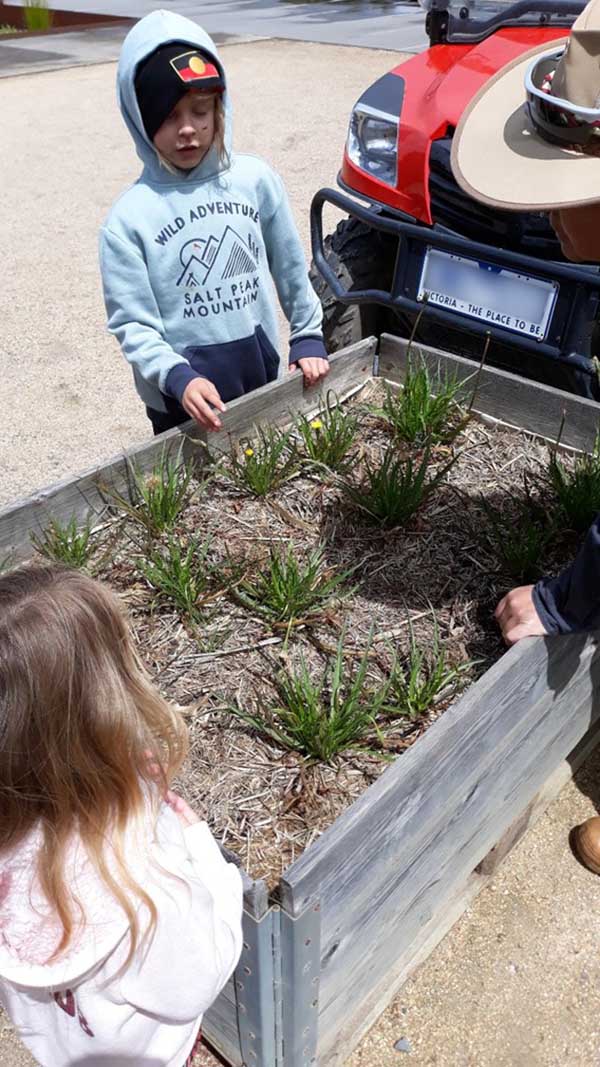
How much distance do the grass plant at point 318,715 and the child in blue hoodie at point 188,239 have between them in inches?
33.4

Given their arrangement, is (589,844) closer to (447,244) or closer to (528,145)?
(528,145)

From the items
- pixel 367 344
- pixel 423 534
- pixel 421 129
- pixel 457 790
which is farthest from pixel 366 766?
pixel 421 129

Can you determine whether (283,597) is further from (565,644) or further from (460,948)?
(460,948)

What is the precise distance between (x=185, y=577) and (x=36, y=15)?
709 inches

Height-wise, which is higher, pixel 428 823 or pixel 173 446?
pixel 173 446

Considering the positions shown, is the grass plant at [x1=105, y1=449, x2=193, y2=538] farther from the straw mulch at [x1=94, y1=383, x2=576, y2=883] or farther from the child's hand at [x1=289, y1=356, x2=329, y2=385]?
the child's hand at [x1=289, y1=356, x2=329, y2=385]

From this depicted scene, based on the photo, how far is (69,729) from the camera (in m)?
1.05

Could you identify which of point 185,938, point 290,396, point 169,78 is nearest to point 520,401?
point 290,396

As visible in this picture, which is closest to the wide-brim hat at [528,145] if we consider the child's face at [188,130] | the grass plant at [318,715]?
the child's face at [188,130]

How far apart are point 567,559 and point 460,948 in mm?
997

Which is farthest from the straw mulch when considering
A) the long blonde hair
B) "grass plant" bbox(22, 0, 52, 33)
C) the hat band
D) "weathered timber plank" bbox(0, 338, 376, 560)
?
"grass plant" bbox(22, 0, 52, 33)

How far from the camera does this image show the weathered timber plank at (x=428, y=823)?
1411mm

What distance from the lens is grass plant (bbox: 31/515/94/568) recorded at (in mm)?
2162

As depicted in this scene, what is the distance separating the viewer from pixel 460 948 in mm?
2090
